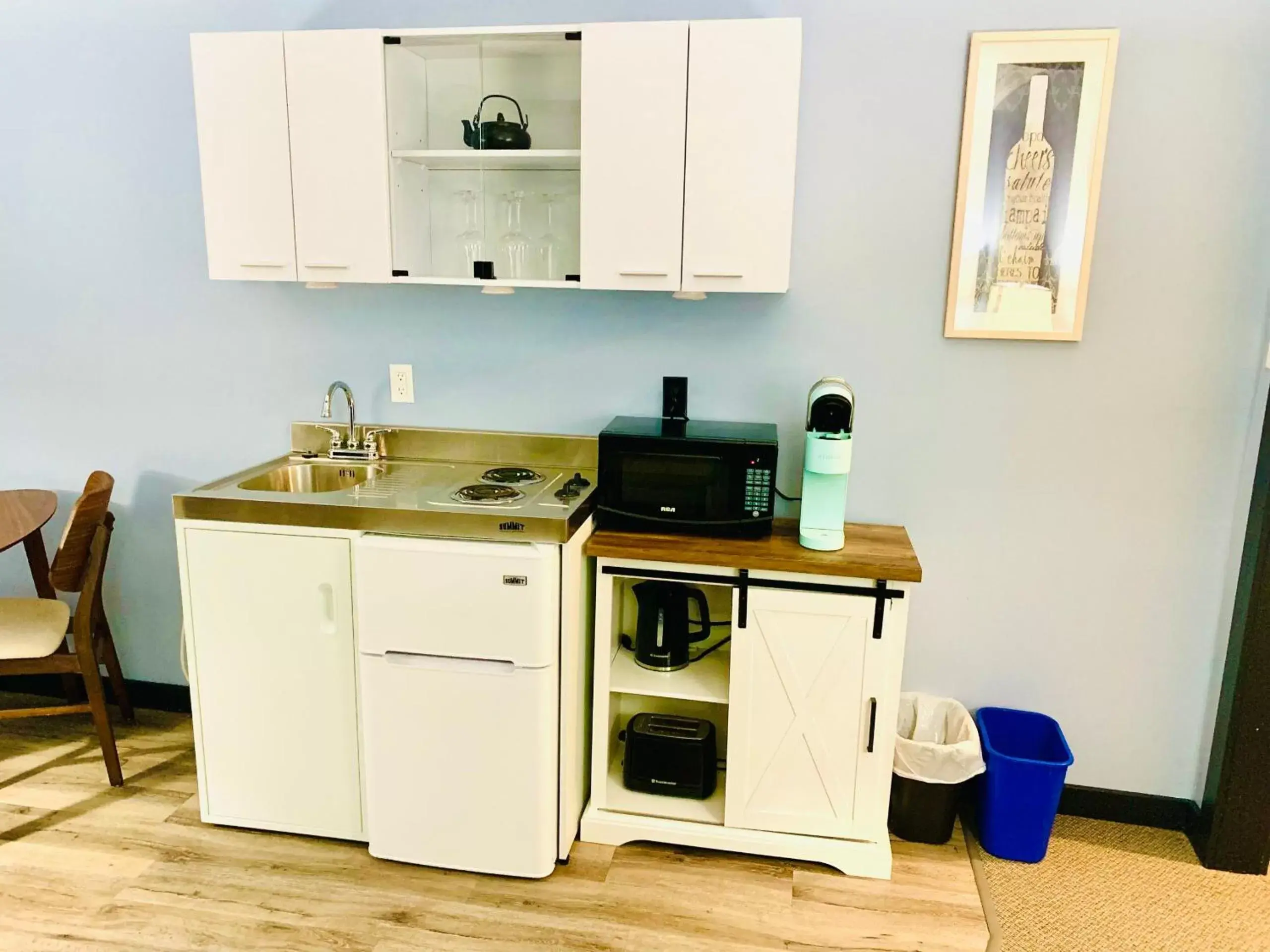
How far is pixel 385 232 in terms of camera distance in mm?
2289

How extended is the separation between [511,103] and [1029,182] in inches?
55.1

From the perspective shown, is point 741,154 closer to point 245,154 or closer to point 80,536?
point 245,154

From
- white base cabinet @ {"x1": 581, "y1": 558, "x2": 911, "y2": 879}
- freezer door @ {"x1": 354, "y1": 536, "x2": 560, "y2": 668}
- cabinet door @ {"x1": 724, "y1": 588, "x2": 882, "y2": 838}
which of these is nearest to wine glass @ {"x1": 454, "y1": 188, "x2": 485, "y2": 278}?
freezer door @ {"x1": 354, "y1": 536, "x2": 560, "y2": 668}

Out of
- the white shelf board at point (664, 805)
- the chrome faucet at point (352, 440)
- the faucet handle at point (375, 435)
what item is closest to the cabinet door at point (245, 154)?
the chrome faucet at point (352, 440)

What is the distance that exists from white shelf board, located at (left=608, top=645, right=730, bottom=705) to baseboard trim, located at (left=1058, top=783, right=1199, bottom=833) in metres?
1.06

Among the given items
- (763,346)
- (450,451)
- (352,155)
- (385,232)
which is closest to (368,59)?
(352,155)

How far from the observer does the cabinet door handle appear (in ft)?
7.16

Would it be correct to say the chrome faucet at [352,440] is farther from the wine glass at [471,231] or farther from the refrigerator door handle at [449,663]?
the refrigerator door handle at [449,663]

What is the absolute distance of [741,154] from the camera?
2129 millimetres

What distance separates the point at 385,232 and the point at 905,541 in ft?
5.19

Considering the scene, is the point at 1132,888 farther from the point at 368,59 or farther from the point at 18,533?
the point at 18,533

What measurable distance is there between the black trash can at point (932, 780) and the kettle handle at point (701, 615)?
1.94 feet

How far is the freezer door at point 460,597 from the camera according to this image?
2.05 metres

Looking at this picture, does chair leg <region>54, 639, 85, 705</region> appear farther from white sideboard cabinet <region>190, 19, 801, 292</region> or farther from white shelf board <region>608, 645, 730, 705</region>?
white shelf board <region>608, 645, 730, 705</region>
